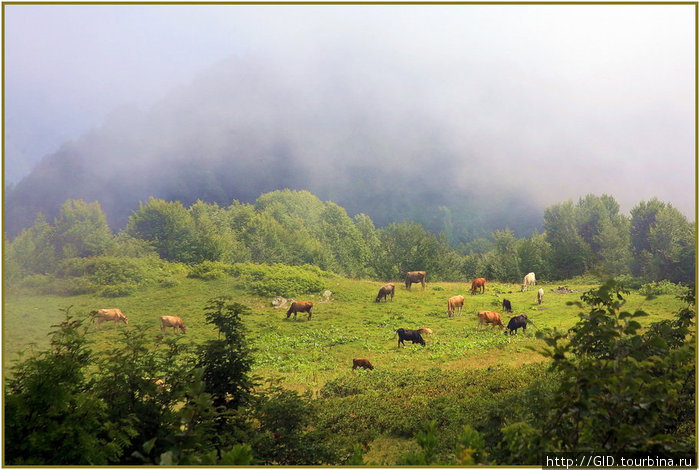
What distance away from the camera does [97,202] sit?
9.10 m

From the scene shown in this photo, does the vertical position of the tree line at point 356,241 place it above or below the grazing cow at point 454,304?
above

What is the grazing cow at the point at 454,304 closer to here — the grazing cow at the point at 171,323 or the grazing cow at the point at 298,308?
the grazing cow at the point at 298,308

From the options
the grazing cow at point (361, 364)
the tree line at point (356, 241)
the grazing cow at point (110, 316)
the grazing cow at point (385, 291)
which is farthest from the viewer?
the grazing cow at point (385, 291)

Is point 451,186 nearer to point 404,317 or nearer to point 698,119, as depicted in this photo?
point 404,317

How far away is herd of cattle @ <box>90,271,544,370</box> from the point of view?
9008mm

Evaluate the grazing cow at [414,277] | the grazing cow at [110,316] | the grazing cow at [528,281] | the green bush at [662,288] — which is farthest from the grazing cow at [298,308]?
the green bush at [662,288]

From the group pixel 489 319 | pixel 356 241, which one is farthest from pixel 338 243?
pixel 489 319

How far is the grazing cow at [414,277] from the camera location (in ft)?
34.1

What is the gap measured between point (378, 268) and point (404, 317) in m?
1.37

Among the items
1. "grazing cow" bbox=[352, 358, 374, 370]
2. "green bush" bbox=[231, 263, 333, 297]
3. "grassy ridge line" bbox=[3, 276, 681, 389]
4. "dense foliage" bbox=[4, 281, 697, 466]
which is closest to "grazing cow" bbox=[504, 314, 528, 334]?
"grassy ridge line" bbox=[3, 276, 681, 389]

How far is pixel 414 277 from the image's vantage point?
10.5 meters

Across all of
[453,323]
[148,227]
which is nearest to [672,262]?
[453,323]

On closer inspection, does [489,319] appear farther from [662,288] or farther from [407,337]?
[662,288]

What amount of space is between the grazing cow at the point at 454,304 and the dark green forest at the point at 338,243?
51 centimetres
